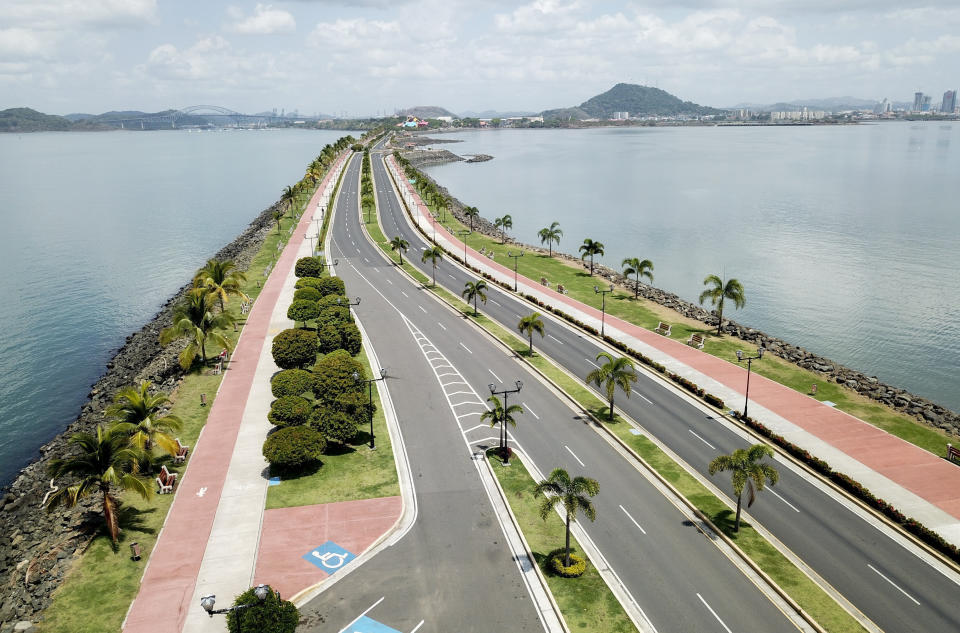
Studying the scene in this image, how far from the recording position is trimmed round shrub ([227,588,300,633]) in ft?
79.8

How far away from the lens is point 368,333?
6406cm

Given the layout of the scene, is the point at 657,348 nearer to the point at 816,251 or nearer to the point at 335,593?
the point at 335,593

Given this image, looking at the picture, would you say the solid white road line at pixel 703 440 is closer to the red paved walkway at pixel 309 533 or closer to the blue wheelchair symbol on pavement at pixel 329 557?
the red paved walkway at pixel 309 533

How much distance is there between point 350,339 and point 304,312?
6.90 metres

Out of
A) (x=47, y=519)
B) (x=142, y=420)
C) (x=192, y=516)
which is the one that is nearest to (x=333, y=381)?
(x=142, y=420)

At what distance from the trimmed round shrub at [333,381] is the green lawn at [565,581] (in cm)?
1333

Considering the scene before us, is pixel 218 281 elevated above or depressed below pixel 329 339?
above

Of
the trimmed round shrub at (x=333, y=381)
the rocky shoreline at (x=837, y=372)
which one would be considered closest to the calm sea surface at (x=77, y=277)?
the trimmed round shrub at (x=333, y=381)

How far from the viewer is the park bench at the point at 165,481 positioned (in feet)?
120

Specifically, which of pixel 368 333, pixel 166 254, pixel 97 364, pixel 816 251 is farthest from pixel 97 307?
pixel 816 251

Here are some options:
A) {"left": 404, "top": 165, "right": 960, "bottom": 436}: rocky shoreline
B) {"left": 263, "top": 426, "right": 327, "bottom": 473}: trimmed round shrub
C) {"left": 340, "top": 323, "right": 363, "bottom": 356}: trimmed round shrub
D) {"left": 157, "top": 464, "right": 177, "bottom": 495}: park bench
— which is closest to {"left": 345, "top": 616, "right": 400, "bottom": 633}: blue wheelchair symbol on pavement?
{"left": 263, "top": 426, "right": 327, "bottom": 473}: trimmed round shrub

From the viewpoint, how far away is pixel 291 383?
1794 inches

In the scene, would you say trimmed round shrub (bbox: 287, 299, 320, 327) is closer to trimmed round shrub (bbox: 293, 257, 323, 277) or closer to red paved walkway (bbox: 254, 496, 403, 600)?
trimmed round shrub (bbox: 293, 257, 323, 277)

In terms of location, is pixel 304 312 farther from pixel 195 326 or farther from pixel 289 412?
pixel 289 412
